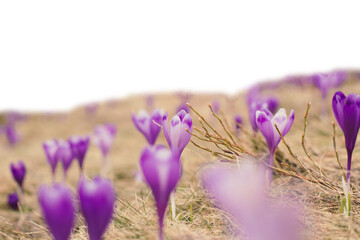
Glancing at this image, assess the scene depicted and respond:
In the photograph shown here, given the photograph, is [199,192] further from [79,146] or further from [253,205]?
[253,205]

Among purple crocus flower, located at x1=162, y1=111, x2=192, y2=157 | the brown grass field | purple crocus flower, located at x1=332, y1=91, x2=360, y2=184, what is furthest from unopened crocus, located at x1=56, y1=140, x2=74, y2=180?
purple crocus flower, located at x1=332, y1=91, x2=360, y2=184

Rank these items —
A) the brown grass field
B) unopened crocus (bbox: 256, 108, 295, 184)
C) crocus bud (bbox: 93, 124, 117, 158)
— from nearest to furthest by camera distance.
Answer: the brown grass field
unopened crocus (bbox: 256, 108, 295, 184)
crocus bud (bbox: 93, 124, 117, 158)

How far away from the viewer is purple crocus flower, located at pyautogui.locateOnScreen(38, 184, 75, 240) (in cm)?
97

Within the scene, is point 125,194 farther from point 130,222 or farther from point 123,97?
point 123,97

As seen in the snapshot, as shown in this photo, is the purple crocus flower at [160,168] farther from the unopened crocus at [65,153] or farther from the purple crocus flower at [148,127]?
the unopened crocus at [65,153]

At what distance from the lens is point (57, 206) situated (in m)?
0.98

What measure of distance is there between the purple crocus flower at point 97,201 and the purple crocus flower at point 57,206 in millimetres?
37

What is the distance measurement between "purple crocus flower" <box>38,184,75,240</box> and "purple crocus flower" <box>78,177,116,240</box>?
0.12 feet

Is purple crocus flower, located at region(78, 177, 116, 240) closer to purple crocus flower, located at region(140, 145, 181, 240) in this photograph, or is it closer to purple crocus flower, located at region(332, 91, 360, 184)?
purple crocus flower, located at region(140, 145, 181, 240)

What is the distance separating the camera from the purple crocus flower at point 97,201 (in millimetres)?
979

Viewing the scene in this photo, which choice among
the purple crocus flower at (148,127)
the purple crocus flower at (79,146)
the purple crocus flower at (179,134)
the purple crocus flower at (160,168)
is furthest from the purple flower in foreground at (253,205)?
the purple crocus flower at (79,146)

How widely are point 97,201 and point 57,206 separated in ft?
0.31

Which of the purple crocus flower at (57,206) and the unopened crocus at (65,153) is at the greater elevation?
the purple crocus flower at (57,206)

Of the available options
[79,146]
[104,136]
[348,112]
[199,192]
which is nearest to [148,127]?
[199,192]
